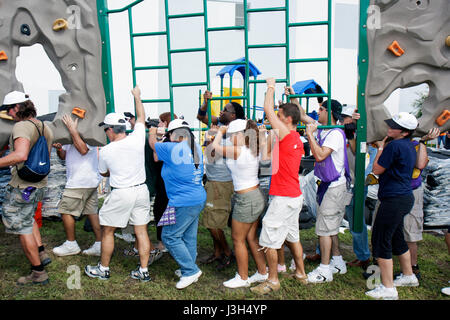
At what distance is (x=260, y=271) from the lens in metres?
3.38

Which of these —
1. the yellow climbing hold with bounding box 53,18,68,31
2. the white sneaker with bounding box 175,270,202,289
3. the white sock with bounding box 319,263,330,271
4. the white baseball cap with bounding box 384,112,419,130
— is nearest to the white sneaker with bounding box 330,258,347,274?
the white sock with bounding box 319,263,330,271

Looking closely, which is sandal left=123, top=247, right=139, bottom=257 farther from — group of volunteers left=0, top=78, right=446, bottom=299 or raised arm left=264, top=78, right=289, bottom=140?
raised arm left=264, top=78, right=289, bottom=140

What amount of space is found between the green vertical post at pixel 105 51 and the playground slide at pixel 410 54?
2.79 m

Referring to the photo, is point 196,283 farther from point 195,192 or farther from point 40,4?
point 40,4

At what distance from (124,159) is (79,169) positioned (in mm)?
1002

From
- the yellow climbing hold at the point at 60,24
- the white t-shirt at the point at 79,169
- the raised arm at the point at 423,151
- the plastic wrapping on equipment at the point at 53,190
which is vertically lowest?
the plastic wrapping on equipment at the point at 53,190

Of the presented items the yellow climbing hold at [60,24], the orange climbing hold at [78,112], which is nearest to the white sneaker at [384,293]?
the orange climbing hold at [78,112]

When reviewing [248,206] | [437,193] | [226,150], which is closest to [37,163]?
[226,150]

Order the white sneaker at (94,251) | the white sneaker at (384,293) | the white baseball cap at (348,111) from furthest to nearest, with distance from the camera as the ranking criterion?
the white sneaker at (94,251) < the white baseball cap at (348,111) < the white sneaker at (384,293)

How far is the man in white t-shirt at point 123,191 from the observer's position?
130 inches

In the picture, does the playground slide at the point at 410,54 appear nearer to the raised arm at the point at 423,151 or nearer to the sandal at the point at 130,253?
the raised arm at the point at 423,151

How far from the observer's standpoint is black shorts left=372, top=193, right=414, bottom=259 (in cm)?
297

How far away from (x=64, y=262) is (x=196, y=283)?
5.18ft

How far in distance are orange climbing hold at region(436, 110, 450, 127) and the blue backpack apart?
3.92 metres
